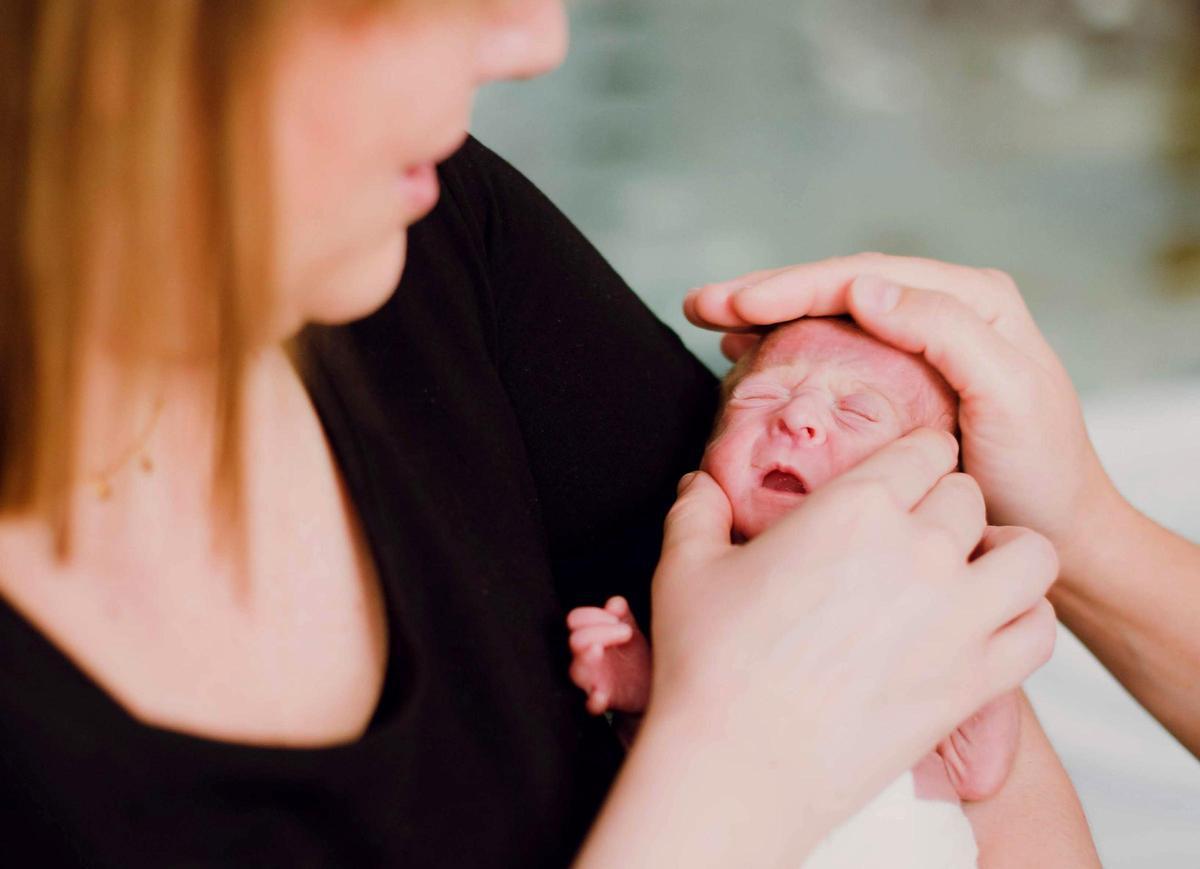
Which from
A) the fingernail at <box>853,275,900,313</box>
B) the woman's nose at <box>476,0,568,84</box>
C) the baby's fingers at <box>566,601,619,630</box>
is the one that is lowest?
the baby's fingers at <box>566,601,619,630</box>

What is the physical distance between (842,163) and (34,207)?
116 inches

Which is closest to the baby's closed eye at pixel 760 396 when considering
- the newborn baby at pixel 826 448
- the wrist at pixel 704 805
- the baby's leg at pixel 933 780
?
the newborn baby at pixel 826 448

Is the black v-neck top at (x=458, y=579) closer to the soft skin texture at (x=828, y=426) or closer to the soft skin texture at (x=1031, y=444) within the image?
the soft skin texture at (x=828, y=426)

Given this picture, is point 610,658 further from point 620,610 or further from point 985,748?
point 985,748

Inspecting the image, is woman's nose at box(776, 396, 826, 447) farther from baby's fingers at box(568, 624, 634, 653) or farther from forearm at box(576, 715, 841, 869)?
forearm at box(576, 715, 841, 869)

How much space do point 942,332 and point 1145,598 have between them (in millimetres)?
314

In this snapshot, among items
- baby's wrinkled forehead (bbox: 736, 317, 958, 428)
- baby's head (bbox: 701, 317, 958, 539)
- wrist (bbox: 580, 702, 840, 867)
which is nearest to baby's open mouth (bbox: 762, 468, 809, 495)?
baby's head (bbox: 701, 317, 958, 539)

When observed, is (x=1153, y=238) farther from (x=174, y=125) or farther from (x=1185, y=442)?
(x=174, y=125)

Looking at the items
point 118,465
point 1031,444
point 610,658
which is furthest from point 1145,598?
point 118,465

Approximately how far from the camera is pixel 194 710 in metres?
0.64

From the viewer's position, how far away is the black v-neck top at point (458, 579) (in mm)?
573

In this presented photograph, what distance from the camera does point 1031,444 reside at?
985mm

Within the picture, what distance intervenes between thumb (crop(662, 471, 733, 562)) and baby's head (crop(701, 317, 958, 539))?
11 centimetres

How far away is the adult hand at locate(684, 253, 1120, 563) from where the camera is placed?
3.23ft
